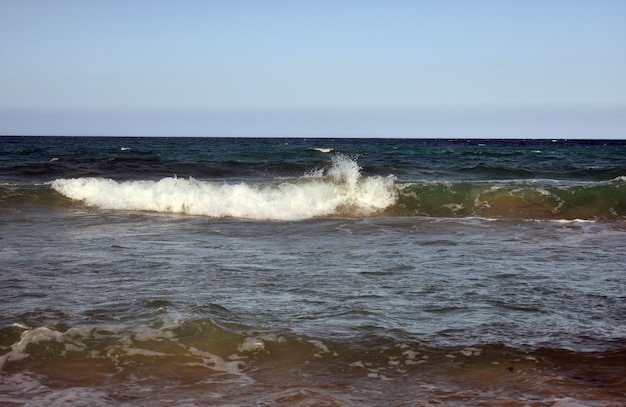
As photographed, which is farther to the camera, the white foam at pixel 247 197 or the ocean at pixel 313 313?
the white foam at pixel 247 197

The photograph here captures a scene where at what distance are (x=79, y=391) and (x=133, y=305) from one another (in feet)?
5.27

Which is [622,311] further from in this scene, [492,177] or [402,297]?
[492,177]

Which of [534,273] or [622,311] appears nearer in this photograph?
[622,311]

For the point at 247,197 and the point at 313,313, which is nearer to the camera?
the point at 313,313

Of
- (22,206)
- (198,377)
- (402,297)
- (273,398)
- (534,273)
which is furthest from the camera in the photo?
(22,206)

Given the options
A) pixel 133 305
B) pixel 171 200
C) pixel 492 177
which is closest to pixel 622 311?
pixel 133 305

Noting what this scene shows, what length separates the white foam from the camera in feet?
44.8

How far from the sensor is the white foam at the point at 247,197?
1365cm

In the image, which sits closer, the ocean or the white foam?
the ocean

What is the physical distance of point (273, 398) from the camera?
376 cm

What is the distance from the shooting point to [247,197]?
14.1 m

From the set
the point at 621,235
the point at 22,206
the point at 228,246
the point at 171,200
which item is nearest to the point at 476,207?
the point at 621,235

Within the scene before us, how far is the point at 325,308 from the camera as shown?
5.43 m

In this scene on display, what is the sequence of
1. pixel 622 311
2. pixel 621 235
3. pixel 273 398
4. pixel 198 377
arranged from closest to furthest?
1. pixel 273 398
2. pixel 198 377
3. pixel 622 311
4. pixel 621 235
